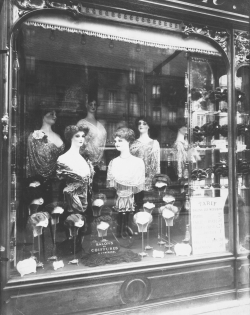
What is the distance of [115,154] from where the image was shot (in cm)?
307

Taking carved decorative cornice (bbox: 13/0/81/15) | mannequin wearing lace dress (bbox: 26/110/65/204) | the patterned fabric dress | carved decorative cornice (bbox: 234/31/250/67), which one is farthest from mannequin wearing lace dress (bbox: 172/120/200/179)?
carved decorative cornice (bbox: 13/0/81/15)

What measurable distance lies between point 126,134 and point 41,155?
857 mm

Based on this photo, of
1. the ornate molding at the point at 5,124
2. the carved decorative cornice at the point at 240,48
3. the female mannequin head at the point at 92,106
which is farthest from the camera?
the carved decorative cornice at the point at 240,48

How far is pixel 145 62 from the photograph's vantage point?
311 cm

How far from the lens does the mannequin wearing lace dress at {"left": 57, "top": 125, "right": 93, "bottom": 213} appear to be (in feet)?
9.29

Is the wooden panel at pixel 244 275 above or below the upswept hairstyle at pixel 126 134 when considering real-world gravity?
below

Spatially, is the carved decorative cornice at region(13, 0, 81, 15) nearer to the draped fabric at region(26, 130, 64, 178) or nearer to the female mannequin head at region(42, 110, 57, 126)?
the female mannequin head at region(42, 110, 57, 126)

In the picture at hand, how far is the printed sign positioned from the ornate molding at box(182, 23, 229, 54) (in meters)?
1.58

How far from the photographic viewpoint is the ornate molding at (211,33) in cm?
301

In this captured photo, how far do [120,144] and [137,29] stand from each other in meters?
1.09

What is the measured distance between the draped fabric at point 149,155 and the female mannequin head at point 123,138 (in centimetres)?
7

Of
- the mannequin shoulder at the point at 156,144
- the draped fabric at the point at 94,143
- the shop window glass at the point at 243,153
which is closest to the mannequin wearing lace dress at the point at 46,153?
the draped fabric at the point at 94,143

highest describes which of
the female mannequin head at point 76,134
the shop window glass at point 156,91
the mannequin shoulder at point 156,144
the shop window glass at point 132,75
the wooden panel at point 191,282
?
the shop window glass at point 132,75

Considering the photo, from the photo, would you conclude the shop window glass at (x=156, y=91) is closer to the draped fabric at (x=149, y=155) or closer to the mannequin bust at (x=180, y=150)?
the mannequin bust at (x=180, y=150)
